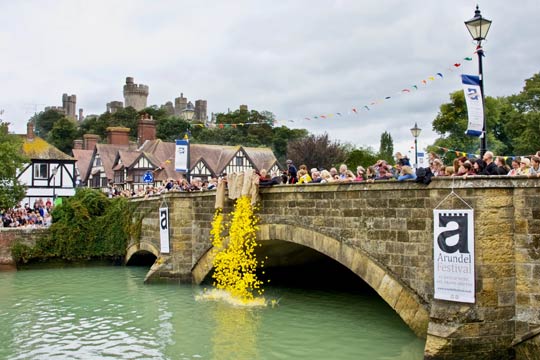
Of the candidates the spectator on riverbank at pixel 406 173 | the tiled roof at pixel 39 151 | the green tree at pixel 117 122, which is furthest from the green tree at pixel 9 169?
the green tree at pixel 117 122

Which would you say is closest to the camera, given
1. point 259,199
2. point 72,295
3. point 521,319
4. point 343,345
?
point 521,319

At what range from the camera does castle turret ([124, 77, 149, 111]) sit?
10088 centimetres

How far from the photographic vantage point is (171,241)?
18.0 meters

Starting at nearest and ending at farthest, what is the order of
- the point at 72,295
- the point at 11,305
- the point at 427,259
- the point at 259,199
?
the point at 427,259
the point at 259,199
the point at 11,305
the point at 72,295

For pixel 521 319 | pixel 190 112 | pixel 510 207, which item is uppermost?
pixel 190 112

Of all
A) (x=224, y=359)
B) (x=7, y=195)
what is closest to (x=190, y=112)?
(x=224, y=359)

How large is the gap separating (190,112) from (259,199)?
16.6 feet

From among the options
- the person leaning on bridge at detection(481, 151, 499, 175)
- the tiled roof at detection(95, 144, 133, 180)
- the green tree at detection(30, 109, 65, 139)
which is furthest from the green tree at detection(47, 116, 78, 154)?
the person leaning on bridge at detection(481, 151, 499, 175)

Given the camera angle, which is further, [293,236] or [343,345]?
[293,236]

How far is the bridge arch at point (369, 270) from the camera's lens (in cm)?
977

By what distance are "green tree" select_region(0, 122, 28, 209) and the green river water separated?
10.8 metres

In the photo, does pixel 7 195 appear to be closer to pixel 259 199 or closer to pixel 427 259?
→ pixel 259 199

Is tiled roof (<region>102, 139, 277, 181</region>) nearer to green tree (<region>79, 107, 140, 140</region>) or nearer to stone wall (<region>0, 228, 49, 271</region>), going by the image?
stone wall (<region>0, 228, 49, 271</region>)

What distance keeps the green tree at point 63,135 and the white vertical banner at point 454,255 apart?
228 feet
